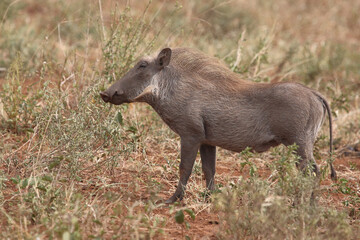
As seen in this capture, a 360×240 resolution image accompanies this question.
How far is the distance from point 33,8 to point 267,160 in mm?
7031

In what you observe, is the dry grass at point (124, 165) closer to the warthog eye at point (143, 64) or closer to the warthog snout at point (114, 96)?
the warthog snout at point (114, 96)

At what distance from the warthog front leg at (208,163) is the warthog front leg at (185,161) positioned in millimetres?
295

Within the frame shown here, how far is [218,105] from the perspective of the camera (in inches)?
183

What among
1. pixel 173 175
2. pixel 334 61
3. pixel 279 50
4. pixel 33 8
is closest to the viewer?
pixel 173 175

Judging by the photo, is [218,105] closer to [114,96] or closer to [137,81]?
[137,81]

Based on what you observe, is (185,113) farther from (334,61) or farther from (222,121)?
(334,61)

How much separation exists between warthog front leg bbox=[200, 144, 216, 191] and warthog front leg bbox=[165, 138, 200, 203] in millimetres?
295

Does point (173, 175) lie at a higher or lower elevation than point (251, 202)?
lower

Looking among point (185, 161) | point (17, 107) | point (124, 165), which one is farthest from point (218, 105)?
point (17, 107)

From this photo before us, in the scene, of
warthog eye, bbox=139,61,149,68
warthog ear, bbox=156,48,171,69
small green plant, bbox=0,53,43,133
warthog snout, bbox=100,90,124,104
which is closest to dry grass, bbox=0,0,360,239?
small green plant, bbox=0,53,43,133

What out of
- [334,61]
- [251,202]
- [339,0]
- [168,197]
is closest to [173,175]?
[168,197]

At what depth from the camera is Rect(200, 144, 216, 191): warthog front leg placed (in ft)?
16.2

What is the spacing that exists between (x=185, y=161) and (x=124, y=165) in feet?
3.10

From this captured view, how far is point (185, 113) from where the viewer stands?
4.61 meters
